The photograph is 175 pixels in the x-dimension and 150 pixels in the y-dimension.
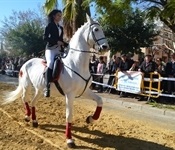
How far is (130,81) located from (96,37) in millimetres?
7270

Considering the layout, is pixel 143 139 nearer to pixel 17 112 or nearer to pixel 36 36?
pixel 17 112

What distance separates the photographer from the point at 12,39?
37.4 m

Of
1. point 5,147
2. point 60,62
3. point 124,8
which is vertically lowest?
point 5,147

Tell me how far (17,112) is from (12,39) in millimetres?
28847

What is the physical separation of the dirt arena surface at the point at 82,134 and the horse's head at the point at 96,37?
6.59 feet

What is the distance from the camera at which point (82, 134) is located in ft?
24.7

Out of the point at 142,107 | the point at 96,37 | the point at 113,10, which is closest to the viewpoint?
the point at 96,37

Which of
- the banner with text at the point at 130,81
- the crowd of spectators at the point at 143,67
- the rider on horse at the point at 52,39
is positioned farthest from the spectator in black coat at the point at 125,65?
Answer: the rider on horse at the point at 52,39

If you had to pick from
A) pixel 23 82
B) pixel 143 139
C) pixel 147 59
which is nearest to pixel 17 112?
pixel 23 82

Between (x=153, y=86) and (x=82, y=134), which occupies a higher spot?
(x=153, y=86)

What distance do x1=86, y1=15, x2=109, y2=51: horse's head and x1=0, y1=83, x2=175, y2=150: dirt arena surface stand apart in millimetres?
2010

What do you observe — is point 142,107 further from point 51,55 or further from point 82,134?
point 51,55

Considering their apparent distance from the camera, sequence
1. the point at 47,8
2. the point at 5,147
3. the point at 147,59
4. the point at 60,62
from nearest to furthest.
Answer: the point at 5,147
the point at 60,62
the point at 147,59
the point at 47,8

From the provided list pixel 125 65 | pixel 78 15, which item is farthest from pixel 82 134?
pixel 78 15
